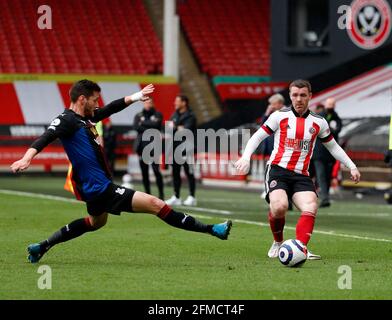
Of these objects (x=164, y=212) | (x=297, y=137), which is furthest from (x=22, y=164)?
(x=297, y=137)

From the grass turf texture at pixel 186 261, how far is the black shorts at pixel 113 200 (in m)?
0.59

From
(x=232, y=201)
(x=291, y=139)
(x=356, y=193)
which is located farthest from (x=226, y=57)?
(x=291, y=139)

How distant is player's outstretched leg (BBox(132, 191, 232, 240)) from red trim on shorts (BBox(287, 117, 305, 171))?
104 centimetres

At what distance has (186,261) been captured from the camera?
12016 millimetres

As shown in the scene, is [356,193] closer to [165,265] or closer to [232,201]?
[232,201]

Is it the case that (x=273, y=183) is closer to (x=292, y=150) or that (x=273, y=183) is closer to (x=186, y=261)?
(x=292, y=150)

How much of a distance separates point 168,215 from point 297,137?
5.51ft

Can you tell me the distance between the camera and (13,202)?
859 inches

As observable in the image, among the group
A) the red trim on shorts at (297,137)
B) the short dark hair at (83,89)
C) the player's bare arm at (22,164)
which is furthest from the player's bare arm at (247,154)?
the player's bare arm at (22,164)

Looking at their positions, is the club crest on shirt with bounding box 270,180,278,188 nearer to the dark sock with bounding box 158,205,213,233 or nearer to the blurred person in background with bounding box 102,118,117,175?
the dark sock with bounding box 158,205,213,233

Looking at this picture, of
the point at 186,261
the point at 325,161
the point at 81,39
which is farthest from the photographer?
the point at 81,39

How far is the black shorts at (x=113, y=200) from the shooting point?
1132cm

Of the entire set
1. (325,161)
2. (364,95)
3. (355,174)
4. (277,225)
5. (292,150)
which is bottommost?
(364,95)
